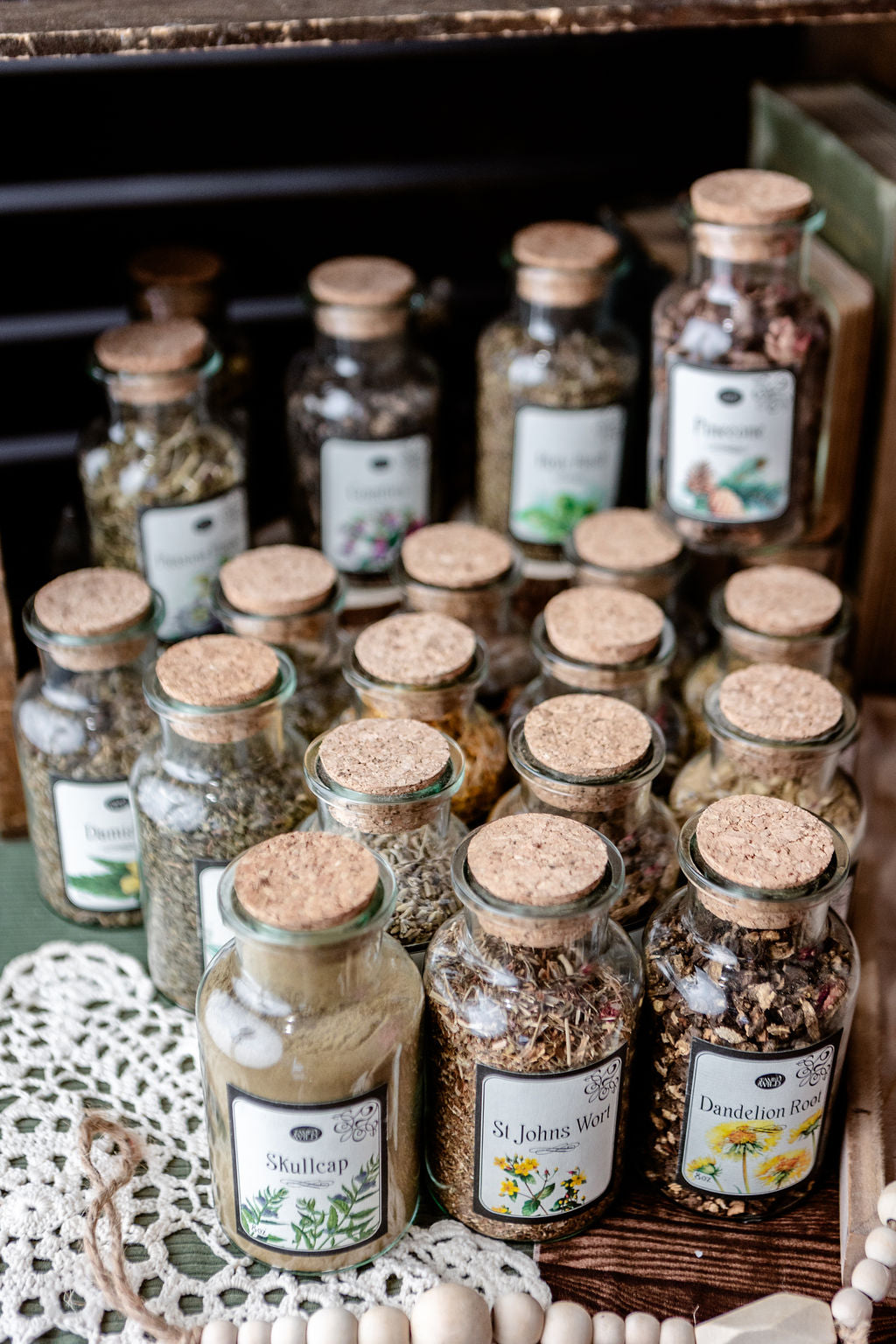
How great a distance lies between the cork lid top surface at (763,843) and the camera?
2.65 ft

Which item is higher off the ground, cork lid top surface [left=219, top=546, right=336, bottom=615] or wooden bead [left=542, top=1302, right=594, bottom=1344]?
cork lid top surface [left=219, top=546, right=336, bottom=615]

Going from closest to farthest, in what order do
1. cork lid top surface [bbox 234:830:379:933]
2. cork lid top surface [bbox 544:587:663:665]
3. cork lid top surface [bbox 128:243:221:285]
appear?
1. cork lid top surface [bbox 234:830:379:933]
2. cork lid top surface [bbox 544:587:663:665]
3. cork lid top surface [bbox 128:243:221:285]

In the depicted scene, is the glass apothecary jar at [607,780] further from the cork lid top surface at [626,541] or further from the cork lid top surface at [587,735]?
the cork lid top surface at [626,541]

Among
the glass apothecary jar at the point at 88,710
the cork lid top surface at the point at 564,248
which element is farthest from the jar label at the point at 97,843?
the cork lid top surface at the point at 564,248

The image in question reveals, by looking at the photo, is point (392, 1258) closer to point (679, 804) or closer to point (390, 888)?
point (390, 888)

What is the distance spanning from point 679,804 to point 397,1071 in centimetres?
32

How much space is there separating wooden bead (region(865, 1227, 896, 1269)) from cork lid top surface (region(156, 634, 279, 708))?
1.68 feet

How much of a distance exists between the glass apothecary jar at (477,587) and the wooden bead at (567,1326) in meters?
0.48

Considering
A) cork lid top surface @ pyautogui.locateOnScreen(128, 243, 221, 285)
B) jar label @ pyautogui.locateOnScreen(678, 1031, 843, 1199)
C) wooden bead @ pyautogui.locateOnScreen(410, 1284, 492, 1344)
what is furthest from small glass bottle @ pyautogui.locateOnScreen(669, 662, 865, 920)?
cork lid top surface @ pyautogui.locateOnScreen(128, 243, 221, 285)

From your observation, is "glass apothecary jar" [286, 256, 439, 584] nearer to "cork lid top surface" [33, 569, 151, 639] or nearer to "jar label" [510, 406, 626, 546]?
"jar label" [510, 406, 626, 546]

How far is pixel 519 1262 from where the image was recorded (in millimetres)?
875

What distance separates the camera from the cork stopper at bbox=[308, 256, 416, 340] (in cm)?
119

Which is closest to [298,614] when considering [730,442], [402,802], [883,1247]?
[402,802]

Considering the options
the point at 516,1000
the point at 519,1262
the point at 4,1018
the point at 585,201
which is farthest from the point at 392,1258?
the point at 585,201
